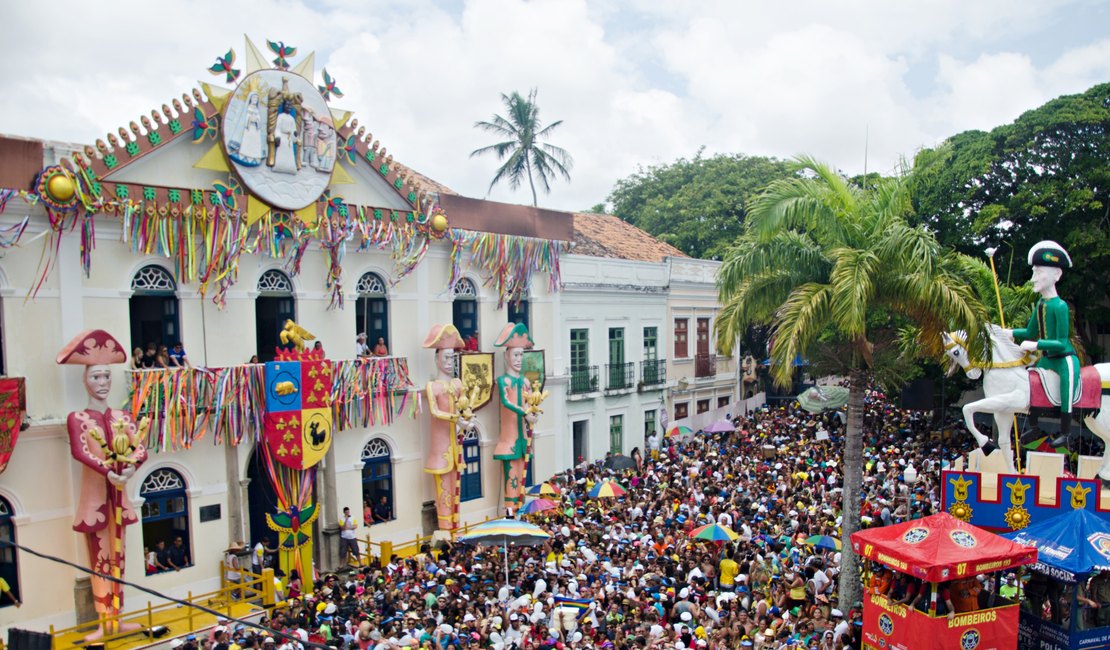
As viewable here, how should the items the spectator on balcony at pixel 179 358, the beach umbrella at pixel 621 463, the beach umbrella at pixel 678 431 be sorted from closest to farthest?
the spectator on balcony at pixel 179 358 < the beach umbrella at pixel 621 463 < the beach umbrella at pixel 678 431

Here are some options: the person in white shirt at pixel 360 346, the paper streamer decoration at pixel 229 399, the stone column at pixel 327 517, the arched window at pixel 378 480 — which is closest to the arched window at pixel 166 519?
the paper streamer decoration at pixel 229 399

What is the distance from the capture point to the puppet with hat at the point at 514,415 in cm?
2138

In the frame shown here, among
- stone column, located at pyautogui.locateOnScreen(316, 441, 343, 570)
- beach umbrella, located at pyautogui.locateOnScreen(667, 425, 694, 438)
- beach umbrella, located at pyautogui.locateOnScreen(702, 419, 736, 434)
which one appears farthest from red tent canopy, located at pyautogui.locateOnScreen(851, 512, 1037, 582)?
beach umbrella, located at pyautogui.locateOnScreen(702, 419, 736, 434)

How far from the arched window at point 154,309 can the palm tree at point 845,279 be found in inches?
408

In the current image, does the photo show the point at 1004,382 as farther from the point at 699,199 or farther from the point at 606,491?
the point at 699,199

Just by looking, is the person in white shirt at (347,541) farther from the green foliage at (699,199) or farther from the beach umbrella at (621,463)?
the green foliage at (699,199)

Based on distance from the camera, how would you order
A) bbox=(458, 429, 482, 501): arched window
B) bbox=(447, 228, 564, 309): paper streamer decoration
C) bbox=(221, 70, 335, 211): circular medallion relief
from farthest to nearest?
bbox=(458, 429, 482, 501): arched window
bbox=(447, 228, 564, 309): paper streamer decoration
bbox=(221, 70, 335, 211): circular medallion relief

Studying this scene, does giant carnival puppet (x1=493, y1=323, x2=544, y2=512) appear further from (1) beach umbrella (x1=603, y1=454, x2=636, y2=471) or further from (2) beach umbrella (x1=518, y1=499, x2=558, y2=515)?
(1) beach umbrella (x1=603, y1=454, x2=636, y2=471)

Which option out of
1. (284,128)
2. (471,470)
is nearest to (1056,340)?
(471,470)

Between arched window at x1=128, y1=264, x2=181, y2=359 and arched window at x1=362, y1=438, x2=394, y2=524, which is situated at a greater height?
arched window at x1=128, y1=264, x2=181, y2=359

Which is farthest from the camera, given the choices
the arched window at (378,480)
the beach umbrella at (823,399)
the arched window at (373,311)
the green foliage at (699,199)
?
the green foliage at (699,199)

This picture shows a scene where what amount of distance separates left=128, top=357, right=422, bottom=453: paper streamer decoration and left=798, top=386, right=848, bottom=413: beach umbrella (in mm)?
17386

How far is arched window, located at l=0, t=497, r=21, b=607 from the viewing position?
46.0ft

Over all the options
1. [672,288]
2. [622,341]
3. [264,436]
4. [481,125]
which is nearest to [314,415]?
[264,436]
